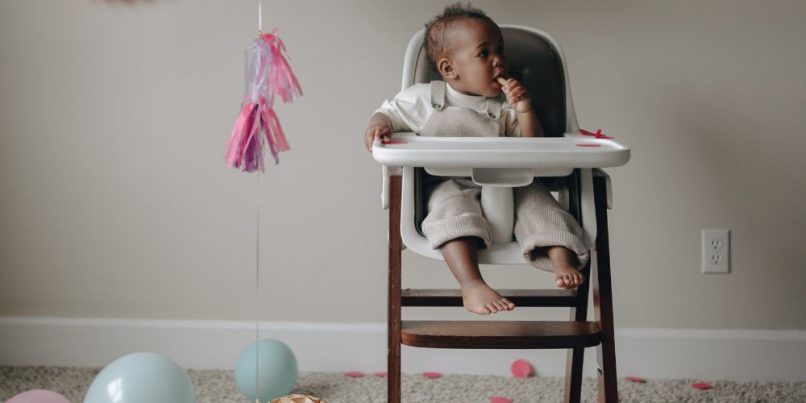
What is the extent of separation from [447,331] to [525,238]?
19 centimetres

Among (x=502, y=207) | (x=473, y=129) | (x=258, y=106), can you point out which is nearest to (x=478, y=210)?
(x=502, y=207)

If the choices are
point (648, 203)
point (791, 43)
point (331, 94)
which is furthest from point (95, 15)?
point (791, 43)

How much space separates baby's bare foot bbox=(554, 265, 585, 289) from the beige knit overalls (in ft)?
0.14

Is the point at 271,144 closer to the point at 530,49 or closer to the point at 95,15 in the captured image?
the point at 530,49

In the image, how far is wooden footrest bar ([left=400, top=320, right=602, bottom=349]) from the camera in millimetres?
1332

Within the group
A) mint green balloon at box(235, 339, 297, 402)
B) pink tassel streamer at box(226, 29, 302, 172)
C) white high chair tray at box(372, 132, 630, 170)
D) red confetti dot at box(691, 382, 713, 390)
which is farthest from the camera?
red confetti dot at box(691, 382, 713, 390)

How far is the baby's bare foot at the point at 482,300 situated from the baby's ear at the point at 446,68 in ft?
1.27

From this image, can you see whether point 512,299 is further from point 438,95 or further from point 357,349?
point 357,349

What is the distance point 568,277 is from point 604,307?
0.10 metres

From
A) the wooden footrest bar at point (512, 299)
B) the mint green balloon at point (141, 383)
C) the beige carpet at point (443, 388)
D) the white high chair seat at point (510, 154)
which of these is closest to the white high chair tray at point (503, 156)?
the white high chair seat at point (510, 154)

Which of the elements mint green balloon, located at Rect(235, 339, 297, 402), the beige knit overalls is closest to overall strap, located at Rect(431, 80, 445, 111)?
the beige knit overalls

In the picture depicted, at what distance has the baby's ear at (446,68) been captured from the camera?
1534 millimetres

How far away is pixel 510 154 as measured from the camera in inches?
50.6

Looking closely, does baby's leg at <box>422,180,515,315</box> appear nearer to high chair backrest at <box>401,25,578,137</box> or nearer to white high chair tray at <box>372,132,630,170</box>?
white high chair tray at <box>372,132,630,170</box>
